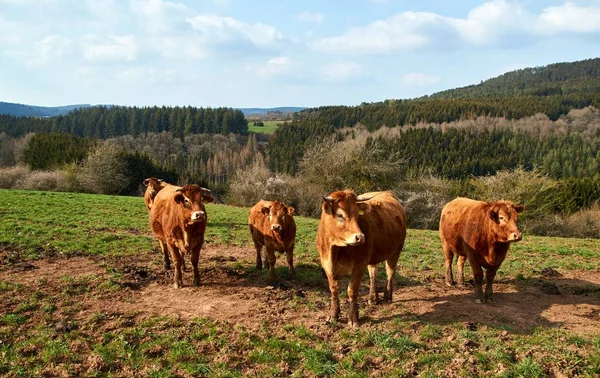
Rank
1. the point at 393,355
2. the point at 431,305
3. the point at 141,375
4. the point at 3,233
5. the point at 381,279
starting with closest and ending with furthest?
the point at 141,375
the point at 393,355
the point at 431,305
the point at 381,279
the point at 3,233

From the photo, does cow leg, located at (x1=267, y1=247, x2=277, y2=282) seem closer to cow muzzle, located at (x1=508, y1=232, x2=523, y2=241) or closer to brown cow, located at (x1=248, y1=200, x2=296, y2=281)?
brown cow, located at (x1=248, y1=200, x2=296, y2=281)

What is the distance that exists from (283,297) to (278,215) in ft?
7.93

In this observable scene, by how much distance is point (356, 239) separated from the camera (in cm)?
657

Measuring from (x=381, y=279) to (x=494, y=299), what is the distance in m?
2.76

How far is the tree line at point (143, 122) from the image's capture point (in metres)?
142

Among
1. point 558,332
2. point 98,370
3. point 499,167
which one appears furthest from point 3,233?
point 499,167

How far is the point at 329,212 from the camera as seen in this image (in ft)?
23.3

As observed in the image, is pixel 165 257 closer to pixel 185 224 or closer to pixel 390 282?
pixel 185 224

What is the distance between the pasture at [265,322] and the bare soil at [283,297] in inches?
1.6

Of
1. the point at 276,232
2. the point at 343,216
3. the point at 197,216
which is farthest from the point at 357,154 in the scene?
the point at 343,216

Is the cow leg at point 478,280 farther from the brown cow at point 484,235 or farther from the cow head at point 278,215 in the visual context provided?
the cow head at point 278,215

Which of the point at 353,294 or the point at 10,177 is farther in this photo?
the point at 10,177

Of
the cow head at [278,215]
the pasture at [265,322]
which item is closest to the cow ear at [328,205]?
the pasture at [265,322]

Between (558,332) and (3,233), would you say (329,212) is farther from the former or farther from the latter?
(3,233)
